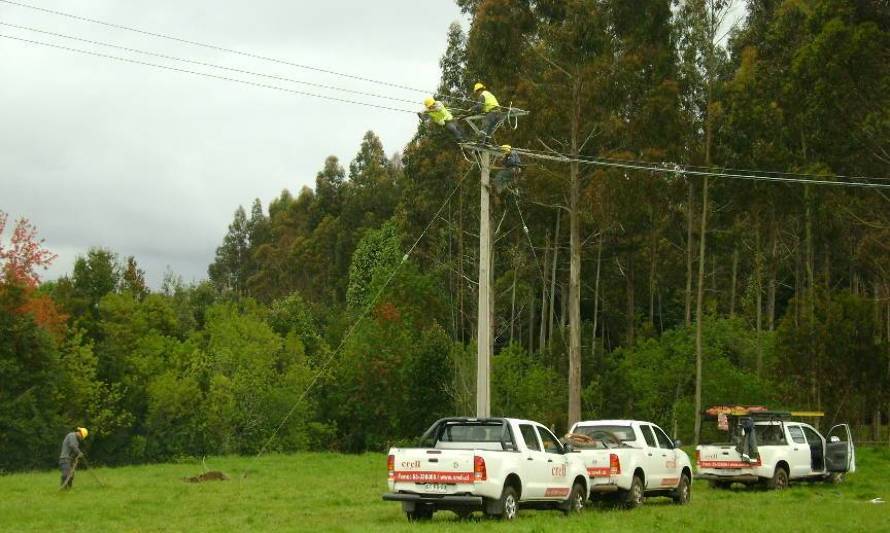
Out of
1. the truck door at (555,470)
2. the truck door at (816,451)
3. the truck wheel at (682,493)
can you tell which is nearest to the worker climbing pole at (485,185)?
the truck door at (555,470)

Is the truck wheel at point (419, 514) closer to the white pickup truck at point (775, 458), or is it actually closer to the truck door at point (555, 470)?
the truck door at point (555, 470)

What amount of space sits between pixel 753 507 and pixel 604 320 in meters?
50.6

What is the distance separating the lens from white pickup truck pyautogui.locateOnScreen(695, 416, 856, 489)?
→ 27312mm

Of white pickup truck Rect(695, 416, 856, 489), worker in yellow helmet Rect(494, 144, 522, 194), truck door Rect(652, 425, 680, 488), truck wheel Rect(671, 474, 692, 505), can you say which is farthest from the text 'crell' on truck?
worker in yellow helmet Rect(494, 144, 522, 194)

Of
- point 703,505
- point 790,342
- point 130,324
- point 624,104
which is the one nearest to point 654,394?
point 790,342

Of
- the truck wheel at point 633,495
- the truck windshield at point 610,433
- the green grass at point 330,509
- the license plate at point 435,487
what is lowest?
the green grass at point 330,509

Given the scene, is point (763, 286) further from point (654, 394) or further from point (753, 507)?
point (753, 507)

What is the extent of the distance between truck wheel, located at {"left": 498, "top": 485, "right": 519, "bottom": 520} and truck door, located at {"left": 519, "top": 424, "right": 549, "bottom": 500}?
10.4 inches

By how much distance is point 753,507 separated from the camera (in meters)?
22.2

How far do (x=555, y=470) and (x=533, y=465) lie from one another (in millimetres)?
789

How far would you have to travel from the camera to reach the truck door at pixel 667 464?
2338 centimetres

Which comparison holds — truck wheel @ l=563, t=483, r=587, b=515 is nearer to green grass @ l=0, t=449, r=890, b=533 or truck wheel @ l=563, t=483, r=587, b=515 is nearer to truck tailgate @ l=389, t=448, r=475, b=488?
green grass @ l=0, t=449, r=890, b=533

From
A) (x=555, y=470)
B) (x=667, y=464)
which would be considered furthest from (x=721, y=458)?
(x=555, y=470)

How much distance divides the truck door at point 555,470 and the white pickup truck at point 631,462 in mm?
1169
